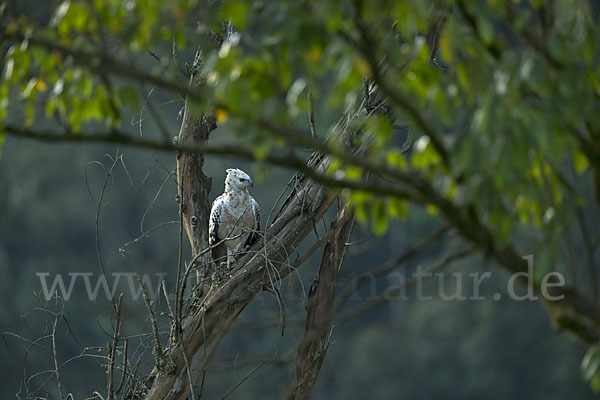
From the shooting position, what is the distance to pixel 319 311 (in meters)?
4.20

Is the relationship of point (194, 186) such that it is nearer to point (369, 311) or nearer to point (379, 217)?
point (379, 217)

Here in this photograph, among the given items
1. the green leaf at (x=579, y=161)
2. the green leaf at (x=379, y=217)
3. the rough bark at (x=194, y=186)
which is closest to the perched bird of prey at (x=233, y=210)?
the rough bark at (x=194, y=186)

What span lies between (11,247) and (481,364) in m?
11.6

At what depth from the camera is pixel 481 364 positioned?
72.0 feet

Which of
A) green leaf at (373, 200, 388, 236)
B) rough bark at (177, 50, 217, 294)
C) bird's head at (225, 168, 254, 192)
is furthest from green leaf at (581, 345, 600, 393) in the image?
bird's head at (225, 168, 254, 192)

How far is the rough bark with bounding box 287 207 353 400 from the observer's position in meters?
4.17

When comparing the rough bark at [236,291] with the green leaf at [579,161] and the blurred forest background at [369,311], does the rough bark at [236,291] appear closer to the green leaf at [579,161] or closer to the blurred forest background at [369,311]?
the green leaf at [579,161]

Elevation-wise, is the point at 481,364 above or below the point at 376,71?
below

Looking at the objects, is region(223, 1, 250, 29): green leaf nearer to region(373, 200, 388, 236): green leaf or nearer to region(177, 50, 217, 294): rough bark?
region(373, 200, 388, 236): green leaf

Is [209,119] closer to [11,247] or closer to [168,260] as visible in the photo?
[168,260]

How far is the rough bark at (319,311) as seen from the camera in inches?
164

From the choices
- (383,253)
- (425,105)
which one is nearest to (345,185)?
(425,105)

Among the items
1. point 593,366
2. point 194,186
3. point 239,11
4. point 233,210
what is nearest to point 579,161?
point 593,366

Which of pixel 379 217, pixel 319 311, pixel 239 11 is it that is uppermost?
pixel 239 11
